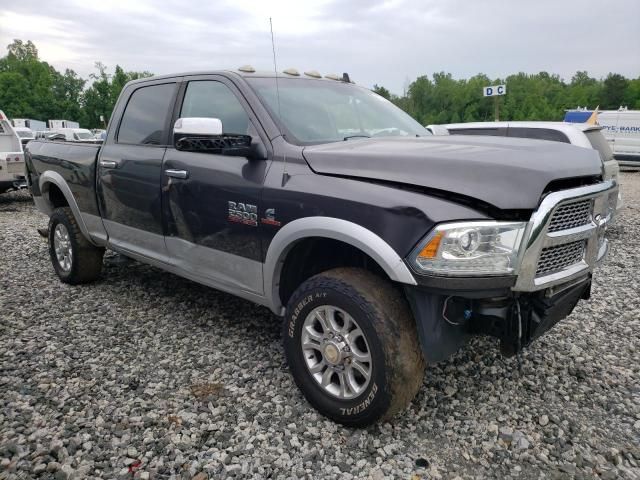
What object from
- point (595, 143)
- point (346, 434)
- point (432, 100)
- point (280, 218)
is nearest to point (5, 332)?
point (280, 218)

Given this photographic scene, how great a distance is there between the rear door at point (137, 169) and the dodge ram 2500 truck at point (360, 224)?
3 cm

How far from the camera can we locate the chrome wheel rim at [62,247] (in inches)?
196

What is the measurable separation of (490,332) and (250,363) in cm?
170

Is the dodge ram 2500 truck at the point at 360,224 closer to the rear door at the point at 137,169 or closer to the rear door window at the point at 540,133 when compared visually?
the rear door at the point at 137,169

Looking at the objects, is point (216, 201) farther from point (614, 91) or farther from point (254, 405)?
point (614, 91)

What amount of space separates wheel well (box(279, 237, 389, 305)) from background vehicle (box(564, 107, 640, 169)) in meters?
17.6

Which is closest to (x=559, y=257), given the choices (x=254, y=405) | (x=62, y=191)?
(x=254, y=405)

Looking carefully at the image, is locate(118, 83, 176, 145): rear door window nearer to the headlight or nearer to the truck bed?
the truck bed

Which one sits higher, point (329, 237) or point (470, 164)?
point (470, 164)

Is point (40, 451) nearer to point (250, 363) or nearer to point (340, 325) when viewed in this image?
point (250, 363)

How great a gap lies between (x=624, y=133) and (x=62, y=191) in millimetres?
18194

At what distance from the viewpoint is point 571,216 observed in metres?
2.40

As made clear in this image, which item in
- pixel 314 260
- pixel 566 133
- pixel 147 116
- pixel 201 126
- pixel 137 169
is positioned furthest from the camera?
pixel 566 133

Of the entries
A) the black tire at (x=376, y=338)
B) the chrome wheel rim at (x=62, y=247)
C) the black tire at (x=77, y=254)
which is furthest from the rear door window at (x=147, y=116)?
the black tire at (x=376, y=338)
